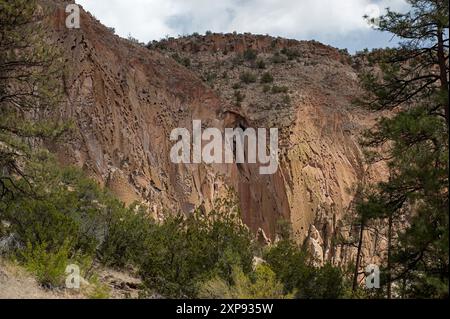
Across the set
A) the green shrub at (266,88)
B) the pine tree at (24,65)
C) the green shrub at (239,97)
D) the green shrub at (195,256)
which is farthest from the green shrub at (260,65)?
the pine tree at (24,65)

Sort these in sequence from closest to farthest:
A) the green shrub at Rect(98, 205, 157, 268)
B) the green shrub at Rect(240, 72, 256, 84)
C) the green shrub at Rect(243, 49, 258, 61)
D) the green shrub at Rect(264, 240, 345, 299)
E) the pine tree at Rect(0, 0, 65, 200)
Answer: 1. the pine tree at Rect(0, 0, 65, 200)
2. the green shrub at Rect(264, 240, 345, 299)
3. the green shrub at Rect(98, 205, 157, 268)
4. the green shrub at Rect(240, 72, 256, 84)
5. the green shrub at Rect(243, 49, 258, 61)

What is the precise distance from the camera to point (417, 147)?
1055cm

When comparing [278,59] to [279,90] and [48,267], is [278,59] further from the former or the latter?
[48,267]

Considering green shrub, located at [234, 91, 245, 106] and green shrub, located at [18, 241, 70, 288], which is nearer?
green shrub, located at [18, 241, 70, 288]

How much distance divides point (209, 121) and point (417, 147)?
2555 cm

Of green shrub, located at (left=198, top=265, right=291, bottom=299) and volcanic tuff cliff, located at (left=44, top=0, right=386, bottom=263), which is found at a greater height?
volcanic tuff cliff, located at (left=44, top=0, right=386, bottom=263)

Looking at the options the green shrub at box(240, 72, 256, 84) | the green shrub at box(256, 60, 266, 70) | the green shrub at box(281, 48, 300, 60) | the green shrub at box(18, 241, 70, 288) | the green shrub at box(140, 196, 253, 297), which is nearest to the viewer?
the green shrub at box(18, 241, 70, 288)

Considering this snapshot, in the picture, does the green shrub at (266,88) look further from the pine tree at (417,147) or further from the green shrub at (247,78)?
the pine tree at (417,147)

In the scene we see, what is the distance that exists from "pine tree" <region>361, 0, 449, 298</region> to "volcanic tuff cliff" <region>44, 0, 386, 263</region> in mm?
16073

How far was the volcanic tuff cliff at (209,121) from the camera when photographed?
1067 inches

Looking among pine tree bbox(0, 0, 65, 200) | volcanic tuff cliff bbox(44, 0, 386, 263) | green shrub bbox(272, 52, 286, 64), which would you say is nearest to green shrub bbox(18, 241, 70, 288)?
pine tree bbox(0, 0, 65, 200)

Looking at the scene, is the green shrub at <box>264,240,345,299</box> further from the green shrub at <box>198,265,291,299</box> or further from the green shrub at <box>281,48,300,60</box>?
the green shrub at <box>281,48,300,60</box>

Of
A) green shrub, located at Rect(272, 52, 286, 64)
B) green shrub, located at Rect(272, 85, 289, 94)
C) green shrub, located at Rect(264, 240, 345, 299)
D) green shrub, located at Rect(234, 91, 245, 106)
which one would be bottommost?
green shrub, located at Rect(264, 240, 345, 299)

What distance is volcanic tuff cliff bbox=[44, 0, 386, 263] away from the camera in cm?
2711
